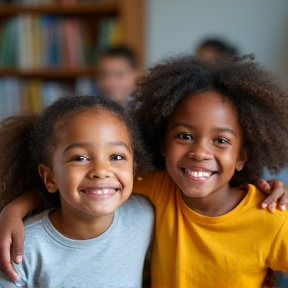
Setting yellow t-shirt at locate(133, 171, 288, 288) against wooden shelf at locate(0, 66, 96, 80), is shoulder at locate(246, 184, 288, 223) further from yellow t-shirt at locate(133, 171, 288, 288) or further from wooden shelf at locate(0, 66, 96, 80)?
wooden shelf at locate(0, 66, 96, 80)

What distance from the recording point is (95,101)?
3.55ft

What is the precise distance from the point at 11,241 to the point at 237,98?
23.0 inches

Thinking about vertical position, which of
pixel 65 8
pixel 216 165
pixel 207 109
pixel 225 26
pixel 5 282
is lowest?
pixel 5 282

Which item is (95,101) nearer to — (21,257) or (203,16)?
(21,257)

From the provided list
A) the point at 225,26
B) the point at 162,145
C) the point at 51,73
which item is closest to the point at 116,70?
the point at 51,73

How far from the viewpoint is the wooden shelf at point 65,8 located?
296 centimetres

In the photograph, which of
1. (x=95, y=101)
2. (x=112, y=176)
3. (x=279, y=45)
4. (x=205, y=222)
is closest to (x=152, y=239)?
(x=205, y=222)

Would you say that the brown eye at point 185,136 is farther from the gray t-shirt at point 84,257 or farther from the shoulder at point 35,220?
the shoulder at point 35,220

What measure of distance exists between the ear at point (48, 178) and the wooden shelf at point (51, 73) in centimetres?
205

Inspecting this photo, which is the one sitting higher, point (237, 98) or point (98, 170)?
point (237, 98)

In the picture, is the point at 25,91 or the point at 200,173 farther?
the point at 25,91

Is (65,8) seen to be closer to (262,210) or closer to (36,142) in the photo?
(36,142)

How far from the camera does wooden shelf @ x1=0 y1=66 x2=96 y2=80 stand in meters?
3.09

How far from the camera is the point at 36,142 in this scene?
3.62ft
